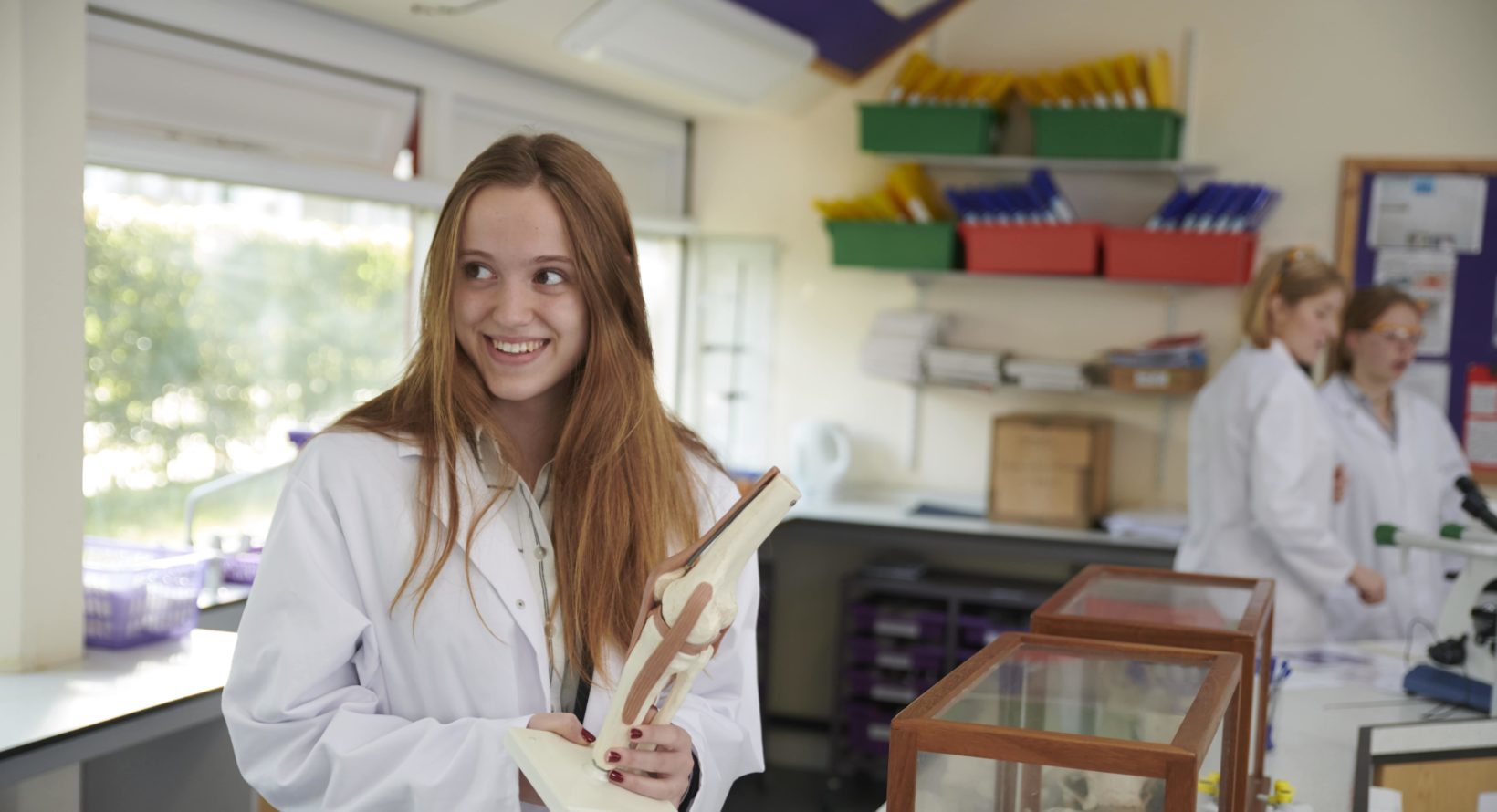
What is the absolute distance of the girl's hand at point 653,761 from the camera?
1154 millimetres

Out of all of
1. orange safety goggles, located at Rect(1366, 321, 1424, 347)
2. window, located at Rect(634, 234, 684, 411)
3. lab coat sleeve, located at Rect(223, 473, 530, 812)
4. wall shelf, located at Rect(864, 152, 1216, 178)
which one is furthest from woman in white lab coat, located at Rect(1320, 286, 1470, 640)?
lab coat sleeve, located at Rect(223, 473, 530, 812)

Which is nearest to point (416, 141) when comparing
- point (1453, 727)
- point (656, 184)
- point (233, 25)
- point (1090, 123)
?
point (233, 25)

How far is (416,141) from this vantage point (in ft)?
12.1

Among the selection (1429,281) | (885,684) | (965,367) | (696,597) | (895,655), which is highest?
(1429,281)

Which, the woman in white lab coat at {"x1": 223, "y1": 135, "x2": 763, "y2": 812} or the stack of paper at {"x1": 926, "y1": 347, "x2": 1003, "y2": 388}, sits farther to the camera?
the stack of paper at {"x1": 926, "y1": 347, "x2": 1003, "y2": 388}

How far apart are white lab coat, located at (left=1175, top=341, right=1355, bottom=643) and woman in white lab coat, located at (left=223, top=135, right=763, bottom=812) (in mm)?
1950

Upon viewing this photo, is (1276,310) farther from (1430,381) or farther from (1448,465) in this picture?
(1430,381)

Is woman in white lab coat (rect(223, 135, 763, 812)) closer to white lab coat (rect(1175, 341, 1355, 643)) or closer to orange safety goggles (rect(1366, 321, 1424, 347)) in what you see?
white lab coat (rect(1175, 341, 1355, 643))

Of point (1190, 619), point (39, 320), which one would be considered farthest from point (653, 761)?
point (39, 320)

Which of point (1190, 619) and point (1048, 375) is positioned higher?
point (1048, 375)

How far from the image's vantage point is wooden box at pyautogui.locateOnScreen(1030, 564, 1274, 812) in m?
1.57

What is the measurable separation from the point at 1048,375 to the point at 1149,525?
605mm

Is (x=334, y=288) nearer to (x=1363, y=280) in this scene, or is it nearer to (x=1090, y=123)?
(x=1090, y=123)

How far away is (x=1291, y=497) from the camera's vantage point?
123 inches
